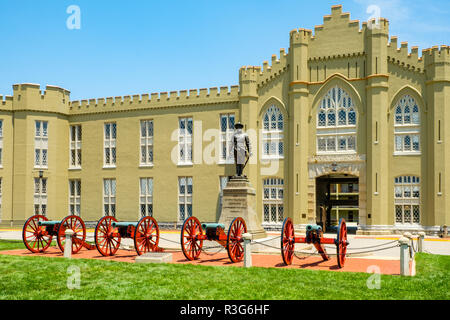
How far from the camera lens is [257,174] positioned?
104 feet

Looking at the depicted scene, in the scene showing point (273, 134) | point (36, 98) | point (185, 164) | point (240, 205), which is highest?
point (36, 98)

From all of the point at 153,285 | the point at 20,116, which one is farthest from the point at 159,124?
the point at 153,285

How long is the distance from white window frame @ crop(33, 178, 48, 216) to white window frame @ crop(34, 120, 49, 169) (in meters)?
1.17

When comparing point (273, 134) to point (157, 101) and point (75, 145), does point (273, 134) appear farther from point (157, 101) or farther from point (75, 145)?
point (75, 145)

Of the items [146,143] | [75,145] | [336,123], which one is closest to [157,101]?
[146,143]

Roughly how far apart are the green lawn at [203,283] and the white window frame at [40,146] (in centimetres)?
2304

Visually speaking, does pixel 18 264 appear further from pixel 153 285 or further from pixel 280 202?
pixel 280 202

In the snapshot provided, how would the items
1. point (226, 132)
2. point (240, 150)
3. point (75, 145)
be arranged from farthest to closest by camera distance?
point (75, 145) < point (226, 132) < point (240, 150)

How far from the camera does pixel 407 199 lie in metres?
28.5

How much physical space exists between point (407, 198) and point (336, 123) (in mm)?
6290

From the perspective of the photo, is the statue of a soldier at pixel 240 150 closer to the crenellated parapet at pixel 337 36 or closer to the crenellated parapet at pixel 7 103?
the crenellated parapet at pixel 337 36

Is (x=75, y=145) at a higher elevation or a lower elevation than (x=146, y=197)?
higher

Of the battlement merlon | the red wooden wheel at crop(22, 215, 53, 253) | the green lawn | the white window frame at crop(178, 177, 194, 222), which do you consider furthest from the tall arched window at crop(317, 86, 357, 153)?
the battlement merlon

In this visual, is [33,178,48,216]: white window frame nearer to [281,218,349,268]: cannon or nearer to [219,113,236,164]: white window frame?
[219,113,236,164]: white window frame
